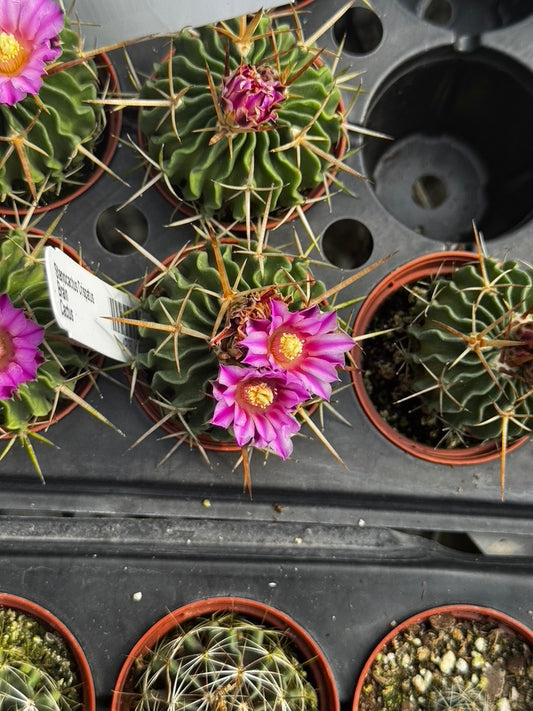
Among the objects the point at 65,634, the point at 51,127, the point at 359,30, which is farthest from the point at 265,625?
the point at 359,30

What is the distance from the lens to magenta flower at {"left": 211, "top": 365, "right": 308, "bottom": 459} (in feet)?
2.52

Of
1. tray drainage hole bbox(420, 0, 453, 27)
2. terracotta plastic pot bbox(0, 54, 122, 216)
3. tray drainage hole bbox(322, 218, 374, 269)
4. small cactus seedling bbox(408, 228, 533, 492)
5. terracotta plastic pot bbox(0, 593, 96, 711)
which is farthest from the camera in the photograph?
tray drainage hole bbox(420, 0, 453, 27)

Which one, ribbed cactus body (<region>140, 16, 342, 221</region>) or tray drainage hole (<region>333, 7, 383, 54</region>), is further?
tray drainage hole (<region>333, 7, 383, 54</region>)

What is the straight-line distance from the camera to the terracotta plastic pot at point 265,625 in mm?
1117

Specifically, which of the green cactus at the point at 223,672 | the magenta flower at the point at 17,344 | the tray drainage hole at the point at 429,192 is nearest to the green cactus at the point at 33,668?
the green cactus at the point at 223,672

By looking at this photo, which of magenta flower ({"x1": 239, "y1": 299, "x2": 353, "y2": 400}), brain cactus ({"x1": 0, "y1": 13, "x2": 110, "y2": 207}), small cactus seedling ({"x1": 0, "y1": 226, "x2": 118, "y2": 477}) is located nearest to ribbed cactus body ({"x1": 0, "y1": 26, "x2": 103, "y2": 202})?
brain cactus ({"x1": 0, "y1": 13, "x2": 110, "y2": 207})

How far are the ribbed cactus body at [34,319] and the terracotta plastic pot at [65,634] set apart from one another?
330 mm

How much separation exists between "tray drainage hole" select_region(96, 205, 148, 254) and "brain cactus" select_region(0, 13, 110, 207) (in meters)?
0.17

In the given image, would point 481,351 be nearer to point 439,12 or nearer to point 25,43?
point 25,43

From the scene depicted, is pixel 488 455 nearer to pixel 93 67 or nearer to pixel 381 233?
pixel 381 233

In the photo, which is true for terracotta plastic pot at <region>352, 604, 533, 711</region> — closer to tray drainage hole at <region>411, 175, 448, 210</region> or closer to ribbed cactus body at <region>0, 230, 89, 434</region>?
ribbed cactus body at <region>0, 230, 89, 434</region>

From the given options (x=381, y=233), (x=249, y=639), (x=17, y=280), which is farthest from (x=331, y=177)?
(x=249, y=639)

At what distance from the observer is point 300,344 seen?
0.78 m

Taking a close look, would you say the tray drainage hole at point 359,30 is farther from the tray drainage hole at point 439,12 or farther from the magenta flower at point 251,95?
the magenta flower at point 251,95
